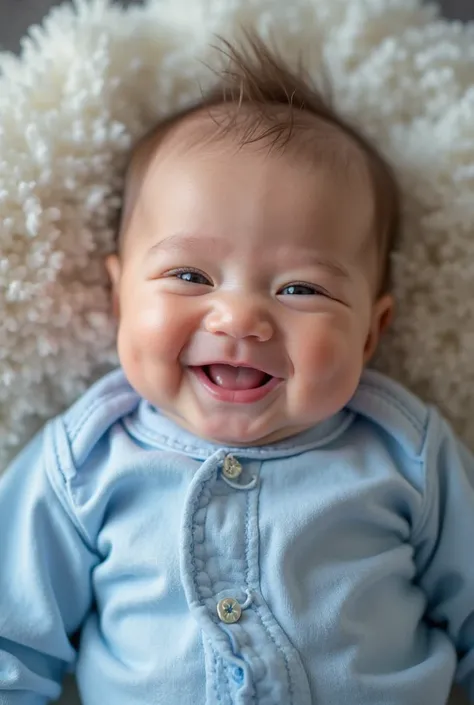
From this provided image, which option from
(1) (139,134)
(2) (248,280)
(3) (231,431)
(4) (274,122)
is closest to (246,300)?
(2) (248,280)

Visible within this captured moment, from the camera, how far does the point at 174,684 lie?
100 centimetres

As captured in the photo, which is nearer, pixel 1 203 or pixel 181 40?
pixel 1 203

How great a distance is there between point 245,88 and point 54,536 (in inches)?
25.2

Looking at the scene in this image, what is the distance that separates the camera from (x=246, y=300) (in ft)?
3.35

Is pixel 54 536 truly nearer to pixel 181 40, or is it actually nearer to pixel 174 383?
pixel 174 383

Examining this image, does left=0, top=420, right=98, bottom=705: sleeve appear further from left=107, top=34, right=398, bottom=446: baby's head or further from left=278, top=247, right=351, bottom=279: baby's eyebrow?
left=278, top=247, right=351, bottom=279: baby's eyebrow

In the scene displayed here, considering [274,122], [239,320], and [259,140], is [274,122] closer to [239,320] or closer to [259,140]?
[259,140]

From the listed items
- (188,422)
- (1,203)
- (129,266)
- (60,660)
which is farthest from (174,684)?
(1,203)

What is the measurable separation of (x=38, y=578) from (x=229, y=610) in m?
0.24

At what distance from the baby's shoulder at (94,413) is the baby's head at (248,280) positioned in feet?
0.24

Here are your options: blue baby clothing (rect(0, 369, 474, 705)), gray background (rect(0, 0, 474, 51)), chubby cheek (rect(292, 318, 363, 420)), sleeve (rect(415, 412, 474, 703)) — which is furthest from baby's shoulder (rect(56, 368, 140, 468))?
gray background (rect(0, 0, 474, 51))

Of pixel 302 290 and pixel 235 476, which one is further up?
pixel 302 290

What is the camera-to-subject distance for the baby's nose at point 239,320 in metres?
1.00

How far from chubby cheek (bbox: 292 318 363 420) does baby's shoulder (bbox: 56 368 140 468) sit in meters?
0.26
